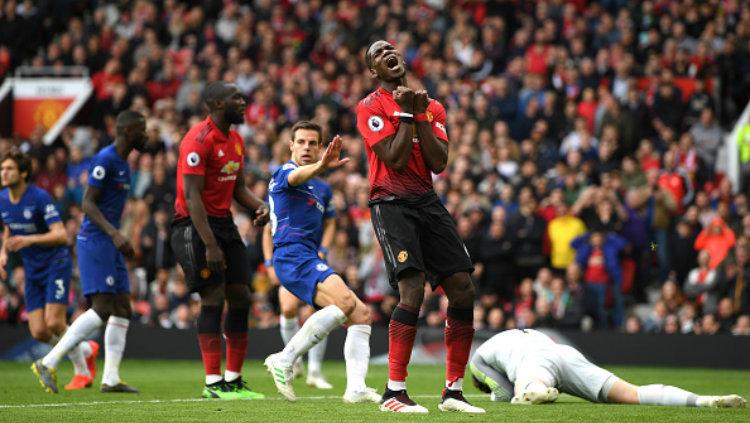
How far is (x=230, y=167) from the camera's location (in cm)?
1145

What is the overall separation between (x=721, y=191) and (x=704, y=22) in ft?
14.8

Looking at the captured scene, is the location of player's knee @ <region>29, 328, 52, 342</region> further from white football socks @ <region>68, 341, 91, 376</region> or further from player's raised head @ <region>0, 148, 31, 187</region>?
player's raised head @ <region>0, 148, 31, 187</region>

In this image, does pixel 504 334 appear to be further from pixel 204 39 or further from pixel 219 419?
pixel 204 39

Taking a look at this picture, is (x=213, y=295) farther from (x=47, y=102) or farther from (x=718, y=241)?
(x=47, y=102)

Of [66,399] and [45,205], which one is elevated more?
[45,205]

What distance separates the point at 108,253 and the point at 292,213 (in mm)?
2719

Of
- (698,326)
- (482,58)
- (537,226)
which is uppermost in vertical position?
(482,58)

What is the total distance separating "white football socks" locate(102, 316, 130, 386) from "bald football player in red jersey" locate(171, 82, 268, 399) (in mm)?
1542

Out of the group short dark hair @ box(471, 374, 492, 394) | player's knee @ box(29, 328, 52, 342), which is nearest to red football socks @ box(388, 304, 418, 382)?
short dark hair @ box(471, 374, 492, 394)

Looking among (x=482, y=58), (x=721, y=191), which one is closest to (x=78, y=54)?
(x=482, y=58)

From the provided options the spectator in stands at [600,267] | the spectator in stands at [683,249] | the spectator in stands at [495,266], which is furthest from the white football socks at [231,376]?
the spectator in stands at [683,249]

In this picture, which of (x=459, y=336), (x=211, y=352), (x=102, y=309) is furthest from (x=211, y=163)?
(x=459, y=336)

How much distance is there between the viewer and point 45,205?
13555mm

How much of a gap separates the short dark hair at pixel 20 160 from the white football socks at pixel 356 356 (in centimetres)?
484
